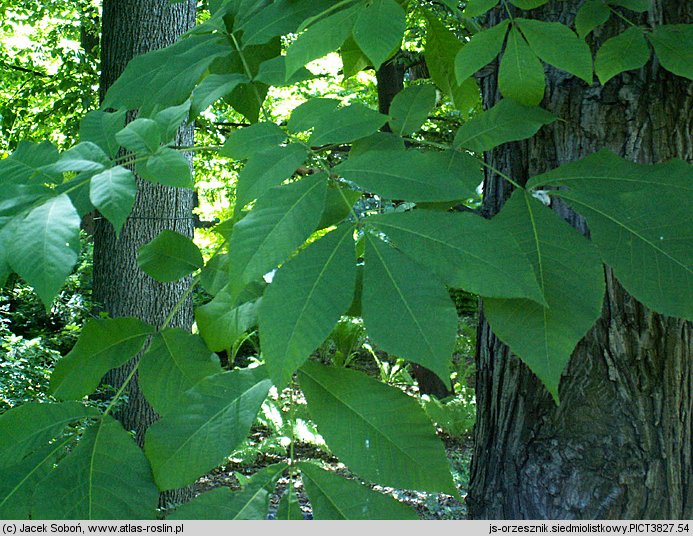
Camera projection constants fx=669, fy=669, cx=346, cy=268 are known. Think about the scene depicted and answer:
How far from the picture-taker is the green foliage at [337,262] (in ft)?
2.00

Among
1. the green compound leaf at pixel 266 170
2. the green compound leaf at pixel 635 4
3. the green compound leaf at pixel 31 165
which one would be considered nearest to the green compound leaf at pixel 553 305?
the green compound leaf at pixel 266 170

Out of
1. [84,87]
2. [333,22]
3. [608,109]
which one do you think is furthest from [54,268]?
[84,87]

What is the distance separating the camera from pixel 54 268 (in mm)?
674

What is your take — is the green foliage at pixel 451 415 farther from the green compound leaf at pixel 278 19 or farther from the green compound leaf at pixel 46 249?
the green compound leaf at pixel 46 249

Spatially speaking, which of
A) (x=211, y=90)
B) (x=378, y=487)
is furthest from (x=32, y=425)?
(x=378, y=487)

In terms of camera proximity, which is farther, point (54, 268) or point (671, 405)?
point (671, 405)

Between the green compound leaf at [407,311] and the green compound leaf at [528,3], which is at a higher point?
the green compound leaf at [528,3]

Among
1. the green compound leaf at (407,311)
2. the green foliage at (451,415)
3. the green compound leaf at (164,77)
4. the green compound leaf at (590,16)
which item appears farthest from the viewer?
the green foliage at (451,415)

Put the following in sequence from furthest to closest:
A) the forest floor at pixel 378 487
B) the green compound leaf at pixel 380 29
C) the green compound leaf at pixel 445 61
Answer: the forest floor at pixel 378 487 → the green compound leaf at pixel 445 61 → the green compound leaf at pixel 380 29

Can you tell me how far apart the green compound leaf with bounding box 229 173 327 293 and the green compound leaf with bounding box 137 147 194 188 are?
0.64ft

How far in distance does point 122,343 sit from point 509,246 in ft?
1.93

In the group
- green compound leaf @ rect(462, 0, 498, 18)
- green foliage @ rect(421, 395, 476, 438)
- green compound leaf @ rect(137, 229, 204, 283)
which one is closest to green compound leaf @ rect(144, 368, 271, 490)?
green compound leaf @ rect(137, 229, 204, 283)

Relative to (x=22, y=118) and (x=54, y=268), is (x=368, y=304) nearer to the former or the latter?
(x=54, y=268)

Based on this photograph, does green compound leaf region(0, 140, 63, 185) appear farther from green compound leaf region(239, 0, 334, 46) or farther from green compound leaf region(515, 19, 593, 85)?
green compound leaf region(515, 19, 593, 85)
